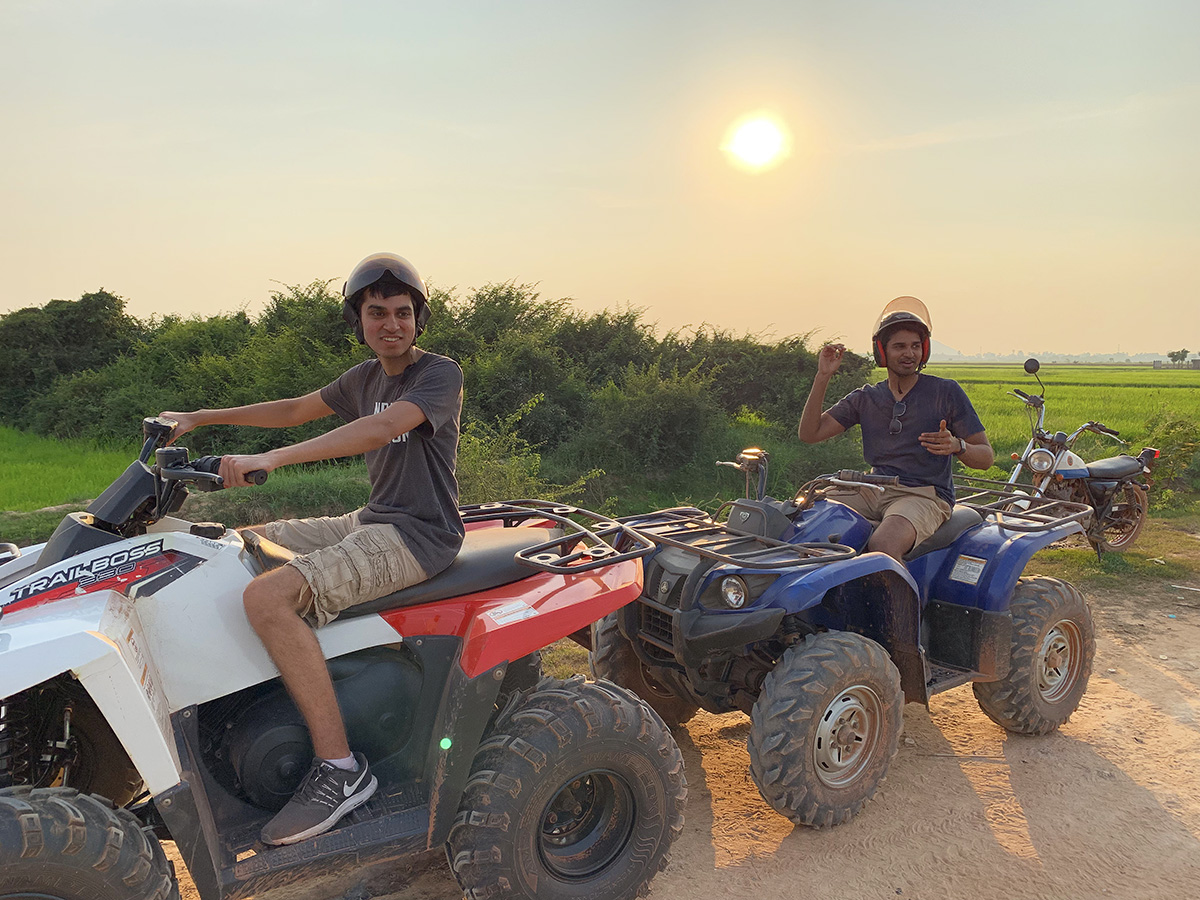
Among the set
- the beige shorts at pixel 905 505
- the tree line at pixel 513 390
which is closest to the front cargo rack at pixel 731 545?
the beige shorts at pixel 905 505

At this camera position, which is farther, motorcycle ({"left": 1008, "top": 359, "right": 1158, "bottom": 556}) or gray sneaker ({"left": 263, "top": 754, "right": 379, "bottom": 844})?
motorcycle ({"left": 1008, "top": 359, "right": 1158, "bottom": 556})

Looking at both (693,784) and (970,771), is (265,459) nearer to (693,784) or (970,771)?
(693,784)

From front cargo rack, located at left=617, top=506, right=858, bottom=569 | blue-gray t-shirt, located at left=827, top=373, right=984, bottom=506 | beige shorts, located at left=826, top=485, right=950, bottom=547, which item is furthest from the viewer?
blue-gray t-shirt, located at left=827, top=373, right=984, bottom=506

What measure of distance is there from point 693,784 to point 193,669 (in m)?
2.52

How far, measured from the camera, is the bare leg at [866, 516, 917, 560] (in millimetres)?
4273

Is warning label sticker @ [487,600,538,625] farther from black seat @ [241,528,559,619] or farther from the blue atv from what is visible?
the blue atv

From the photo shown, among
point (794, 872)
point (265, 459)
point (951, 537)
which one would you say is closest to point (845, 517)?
point (951, 537)

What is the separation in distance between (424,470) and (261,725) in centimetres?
102

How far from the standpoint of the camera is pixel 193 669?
2629 mm

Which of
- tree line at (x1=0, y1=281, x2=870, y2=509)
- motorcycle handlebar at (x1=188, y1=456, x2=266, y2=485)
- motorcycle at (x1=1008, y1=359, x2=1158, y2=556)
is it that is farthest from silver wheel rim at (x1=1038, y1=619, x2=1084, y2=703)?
tree line at (x1=0, y1=281, x2=870, y2=509)

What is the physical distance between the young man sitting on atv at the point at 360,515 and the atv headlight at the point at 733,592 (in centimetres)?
125

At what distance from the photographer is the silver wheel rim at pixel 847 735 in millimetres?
3709

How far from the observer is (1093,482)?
875 centimetres

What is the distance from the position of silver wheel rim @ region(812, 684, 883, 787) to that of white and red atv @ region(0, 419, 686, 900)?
855mm
